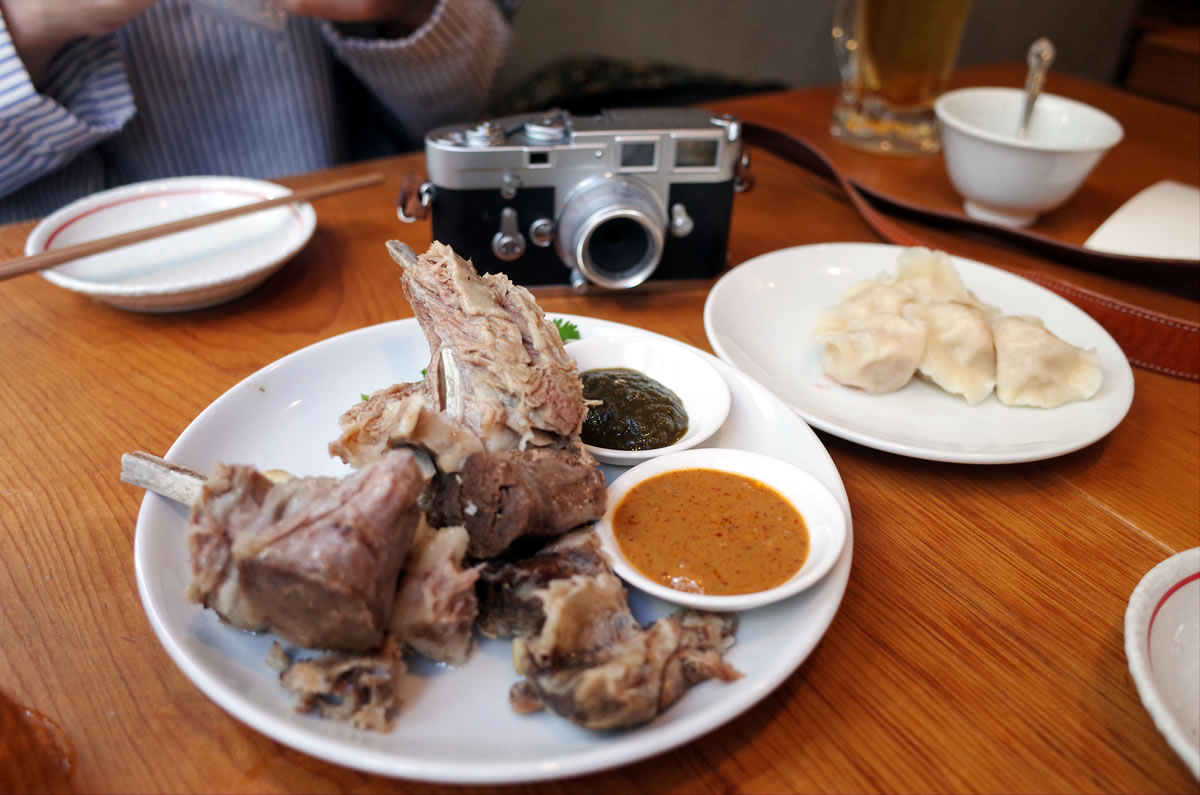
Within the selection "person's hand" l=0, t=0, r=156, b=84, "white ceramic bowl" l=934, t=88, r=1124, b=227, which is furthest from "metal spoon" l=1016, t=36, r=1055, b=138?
"person's hand" l=0, t=0, r=156, b=84

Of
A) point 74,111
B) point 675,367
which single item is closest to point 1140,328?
point 675,367

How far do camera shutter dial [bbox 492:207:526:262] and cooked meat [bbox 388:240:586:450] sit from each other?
23.0 inches

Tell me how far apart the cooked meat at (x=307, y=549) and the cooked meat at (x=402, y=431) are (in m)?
0.15

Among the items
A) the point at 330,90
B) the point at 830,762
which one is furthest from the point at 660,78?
the point at 830,762

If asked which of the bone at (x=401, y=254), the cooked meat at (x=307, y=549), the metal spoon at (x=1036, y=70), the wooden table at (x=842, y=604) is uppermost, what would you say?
the metal spoon at (x=1036, y=70)

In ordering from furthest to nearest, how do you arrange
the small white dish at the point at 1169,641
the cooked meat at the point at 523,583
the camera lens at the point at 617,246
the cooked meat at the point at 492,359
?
the camera lens at the point at 617,246, the cooked meat at the point at 492,359, the cooked meat at the point at 523,583, the small white dish at the point at 1169,641

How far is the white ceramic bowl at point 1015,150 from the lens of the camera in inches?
105

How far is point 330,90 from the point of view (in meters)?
3.51

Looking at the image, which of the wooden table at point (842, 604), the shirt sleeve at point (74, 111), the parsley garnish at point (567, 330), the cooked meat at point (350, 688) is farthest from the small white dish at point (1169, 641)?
the shirt sleeve at point (74, 111)

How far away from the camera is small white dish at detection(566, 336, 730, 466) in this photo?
1.81 metres

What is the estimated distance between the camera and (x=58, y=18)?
251cm

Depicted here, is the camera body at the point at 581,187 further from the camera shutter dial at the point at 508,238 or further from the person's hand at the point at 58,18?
the person's hand at the point at 58,18

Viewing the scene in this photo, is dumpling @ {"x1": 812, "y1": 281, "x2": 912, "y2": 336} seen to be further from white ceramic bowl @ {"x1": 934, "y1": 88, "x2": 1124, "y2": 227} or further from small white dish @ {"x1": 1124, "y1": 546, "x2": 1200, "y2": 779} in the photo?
small white dish @ {"x1": 1124, "y1": 546, "x2": 1200, "y2": 779}

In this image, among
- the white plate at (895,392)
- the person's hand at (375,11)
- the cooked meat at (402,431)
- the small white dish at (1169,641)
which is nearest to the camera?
the small white dish at (1169,641)
